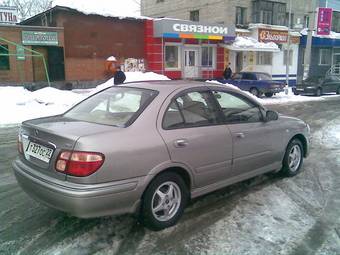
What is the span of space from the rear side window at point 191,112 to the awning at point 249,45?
2441 centimetres

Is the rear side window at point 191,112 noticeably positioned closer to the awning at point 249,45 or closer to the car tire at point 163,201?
the car tire at point 163,201

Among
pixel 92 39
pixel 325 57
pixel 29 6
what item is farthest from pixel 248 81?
pixel 29 6

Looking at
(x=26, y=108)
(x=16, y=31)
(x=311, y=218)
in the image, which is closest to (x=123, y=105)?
(x=311, y=218)

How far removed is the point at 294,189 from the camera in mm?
5492

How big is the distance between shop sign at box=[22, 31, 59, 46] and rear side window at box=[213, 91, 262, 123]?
18007 millimetres

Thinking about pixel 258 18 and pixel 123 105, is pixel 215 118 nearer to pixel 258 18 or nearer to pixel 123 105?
pixel 123 105

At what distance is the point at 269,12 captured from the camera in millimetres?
33031

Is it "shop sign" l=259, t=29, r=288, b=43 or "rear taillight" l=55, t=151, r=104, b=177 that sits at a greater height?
"shop sign" l=259, t=29, r=288, b=43

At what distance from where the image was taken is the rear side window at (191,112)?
4215mm

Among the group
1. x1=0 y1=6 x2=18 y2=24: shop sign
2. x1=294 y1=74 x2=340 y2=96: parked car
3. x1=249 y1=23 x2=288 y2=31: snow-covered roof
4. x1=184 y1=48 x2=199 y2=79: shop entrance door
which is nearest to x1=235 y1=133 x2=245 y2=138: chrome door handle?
x1=294 y1=74 x2=340 y2=96: parked car

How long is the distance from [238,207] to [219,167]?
22.8 inches

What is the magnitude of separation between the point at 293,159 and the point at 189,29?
2085cm

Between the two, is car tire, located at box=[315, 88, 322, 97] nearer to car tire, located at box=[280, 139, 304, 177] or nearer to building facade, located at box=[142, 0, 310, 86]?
building facade, located at box=[142, 0, 310, 86]

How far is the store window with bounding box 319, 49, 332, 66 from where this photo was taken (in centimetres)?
3738
